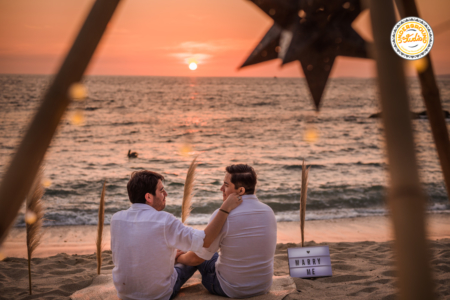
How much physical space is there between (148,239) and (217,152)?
1525 centimetres

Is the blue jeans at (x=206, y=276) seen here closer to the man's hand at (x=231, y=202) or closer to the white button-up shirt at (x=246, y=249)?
the white button-up shirt at (x=246, y=249)

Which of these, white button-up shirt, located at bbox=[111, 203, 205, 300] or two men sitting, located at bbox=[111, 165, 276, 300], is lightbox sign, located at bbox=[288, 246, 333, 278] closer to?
two men sitting, located at bbox=[111, 165, 276, 300]

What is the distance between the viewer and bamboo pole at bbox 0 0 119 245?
0.60m

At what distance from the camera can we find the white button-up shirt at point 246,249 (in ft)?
8.79

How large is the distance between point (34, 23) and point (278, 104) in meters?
34.1

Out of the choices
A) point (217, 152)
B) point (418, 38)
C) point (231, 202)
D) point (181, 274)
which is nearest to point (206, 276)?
point (181, 274)

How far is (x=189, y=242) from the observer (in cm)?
250

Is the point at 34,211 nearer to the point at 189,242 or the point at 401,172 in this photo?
the point at 189,242

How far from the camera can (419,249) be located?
506mm

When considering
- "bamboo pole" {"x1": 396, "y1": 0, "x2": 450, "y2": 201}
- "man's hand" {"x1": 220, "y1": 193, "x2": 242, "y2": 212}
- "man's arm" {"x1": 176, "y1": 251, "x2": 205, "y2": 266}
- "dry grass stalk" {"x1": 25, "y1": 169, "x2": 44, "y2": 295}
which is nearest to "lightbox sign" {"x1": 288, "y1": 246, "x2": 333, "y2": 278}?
"man's arm" {"x1": 176, "y1": 251, "x2": 205, "y2": 266}

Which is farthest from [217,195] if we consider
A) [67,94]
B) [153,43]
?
[153,43]

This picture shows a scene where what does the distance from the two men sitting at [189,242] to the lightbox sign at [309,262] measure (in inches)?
29.3

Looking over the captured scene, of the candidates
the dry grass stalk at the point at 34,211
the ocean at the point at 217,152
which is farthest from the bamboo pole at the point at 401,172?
→ the dry grass stalk at the point at 34,211

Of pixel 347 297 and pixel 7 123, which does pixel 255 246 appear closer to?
pixel 347 297
